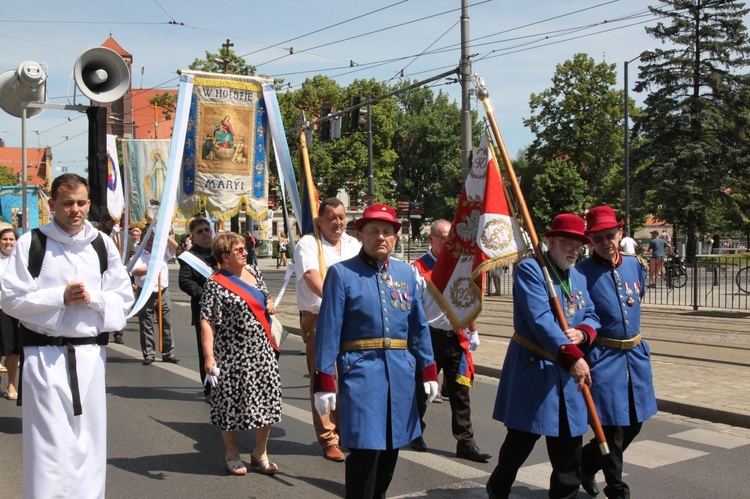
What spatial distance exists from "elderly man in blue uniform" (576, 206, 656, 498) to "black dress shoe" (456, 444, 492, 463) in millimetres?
1214

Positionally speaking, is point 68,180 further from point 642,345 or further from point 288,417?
point 288,417

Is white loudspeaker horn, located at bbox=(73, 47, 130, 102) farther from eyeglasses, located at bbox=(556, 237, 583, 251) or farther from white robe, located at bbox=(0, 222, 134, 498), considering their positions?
eyeglasses, located at bbox=(556, 237, 583, 251)

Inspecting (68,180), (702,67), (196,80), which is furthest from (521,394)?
(702,67)

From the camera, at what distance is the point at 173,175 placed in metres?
7.82

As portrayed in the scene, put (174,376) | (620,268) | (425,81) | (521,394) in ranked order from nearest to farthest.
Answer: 1. (521,394)
2. (620,268)
3. (174,376)
4. (425,81)

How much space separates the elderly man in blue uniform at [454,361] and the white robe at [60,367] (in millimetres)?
2769

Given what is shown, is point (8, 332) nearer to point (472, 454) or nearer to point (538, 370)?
point (472, 454)

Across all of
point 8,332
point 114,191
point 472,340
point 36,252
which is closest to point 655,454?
point 472,340

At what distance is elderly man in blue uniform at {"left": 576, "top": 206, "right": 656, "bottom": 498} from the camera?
4.82 meters

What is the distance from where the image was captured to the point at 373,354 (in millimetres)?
4230

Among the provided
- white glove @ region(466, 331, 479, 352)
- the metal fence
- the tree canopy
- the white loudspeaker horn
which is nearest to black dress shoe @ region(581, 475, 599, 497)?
white glove @ region(466, 331, 479, 352)

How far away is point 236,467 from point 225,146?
11.7ft

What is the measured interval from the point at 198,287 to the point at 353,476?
434cm

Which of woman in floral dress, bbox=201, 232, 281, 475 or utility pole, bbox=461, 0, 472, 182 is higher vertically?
utility pole, bbox=461, 0, 472, 182
